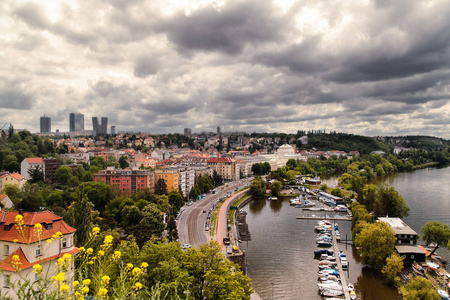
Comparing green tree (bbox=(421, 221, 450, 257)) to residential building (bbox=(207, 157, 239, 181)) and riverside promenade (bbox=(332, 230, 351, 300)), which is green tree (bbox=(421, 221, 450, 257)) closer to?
riverside promenade (bbox=(332, 230, 351, 300))

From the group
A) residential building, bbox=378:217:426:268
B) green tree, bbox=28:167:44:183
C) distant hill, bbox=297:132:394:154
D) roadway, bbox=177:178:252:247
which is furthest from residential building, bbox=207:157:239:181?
distant hill, bbox=297:132:394:154

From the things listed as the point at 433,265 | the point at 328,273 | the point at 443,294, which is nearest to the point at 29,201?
the point at 328,273

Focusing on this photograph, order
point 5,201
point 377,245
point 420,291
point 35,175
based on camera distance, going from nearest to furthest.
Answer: point 420,291
point 377,245
point 5,201
point 35,175

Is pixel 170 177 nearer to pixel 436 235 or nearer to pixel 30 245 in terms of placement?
pixel 436 235

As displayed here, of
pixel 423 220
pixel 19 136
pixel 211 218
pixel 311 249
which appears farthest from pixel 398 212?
pixel 19 136

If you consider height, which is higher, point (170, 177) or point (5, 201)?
point (170, 177)

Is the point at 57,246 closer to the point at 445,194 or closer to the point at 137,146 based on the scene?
the point at 445,194
